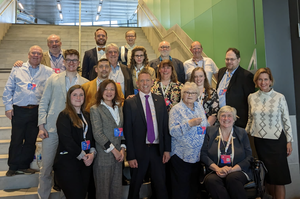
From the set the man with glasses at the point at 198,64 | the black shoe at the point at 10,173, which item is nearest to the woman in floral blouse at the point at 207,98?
the man with glasses at the point at 198,64

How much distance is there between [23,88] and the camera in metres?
3.23

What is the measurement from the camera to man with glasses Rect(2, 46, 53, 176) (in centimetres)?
320

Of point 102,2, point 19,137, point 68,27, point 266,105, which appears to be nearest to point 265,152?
point 266,105

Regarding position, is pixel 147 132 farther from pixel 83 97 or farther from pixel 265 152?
pixel 265 152

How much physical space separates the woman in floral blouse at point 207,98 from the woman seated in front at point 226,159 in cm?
26

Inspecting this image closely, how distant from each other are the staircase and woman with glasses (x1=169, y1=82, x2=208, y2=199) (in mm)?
654

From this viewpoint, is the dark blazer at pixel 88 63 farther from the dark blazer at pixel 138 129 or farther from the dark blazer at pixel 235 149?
the dark blazer at pixel 235 149

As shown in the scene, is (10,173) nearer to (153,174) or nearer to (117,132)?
(117,132)

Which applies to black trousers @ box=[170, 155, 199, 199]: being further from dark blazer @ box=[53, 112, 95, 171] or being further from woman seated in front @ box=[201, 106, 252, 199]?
dark blazer @ box=[53, 112, 95, 171]

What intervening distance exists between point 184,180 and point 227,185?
49 centimetres

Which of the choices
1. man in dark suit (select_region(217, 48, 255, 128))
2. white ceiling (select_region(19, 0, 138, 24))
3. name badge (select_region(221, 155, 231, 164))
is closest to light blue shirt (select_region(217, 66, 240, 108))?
man in dark suit (select_region(217, 48, 255, 128))

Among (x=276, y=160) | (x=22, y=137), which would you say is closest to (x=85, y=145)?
(x=22, y=137)

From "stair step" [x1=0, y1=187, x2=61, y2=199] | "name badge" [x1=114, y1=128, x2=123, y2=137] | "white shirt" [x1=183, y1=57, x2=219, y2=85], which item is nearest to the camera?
"name badge" [x1=114, y1=128, x2=123, y2=137]

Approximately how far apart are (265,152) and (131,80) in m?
2.08
